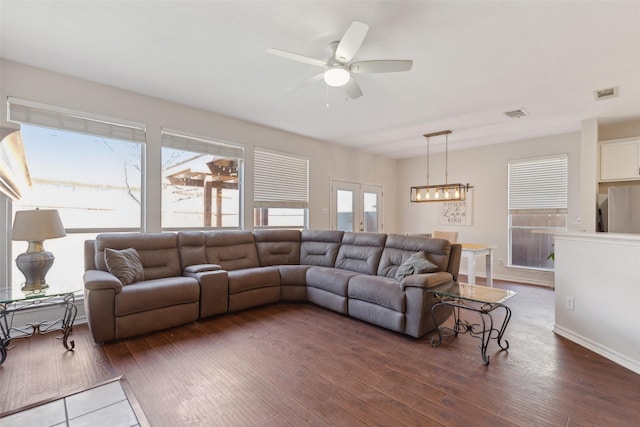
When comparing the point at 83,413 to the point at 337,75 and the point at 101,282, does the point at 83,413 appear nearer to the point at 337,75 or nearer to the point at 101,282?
the point at 101,282

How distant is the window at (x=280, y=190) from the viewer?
16.9ft

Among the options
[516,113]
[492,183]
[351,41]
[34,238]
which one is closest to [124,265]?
[34,238]

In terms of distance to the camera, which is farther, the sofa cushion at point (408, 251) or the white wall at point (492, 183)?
the white wall at point (492, 183)

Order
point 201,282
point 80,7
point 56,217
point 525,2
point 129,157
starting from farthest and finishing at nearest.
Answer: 1. point 129,157
2. point 201,282
3. point 56,217
4. point 80,7
5. point 525,2

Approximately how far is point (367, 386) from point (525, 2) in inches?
117

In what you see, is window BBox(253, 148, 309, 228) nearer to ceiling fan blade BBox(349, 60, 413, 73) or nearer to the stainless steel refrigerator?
ceiling fan blade BBox(349, 60, 413, 73)

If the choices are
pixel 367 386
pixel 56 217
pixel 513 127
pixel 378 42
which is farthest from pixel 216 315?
pixel 513 127

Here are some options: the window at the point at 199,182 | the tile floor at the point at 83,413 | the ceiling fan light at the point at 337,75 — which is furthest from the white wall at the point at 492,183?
the tile floor at the point at 83,413

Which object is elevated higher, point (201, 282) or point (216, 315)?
point (201, 282)

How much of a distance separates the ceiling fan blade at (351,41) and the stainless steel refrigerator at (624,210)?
401cm

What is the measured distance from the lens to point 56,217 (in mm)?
2908

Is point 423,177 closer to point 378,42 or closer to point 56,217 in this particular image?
point 378,42

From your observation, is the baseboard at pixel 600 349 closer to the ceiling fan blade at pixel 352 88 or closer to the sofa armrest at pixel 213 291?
the ceiling fan blade at pixel 352 88

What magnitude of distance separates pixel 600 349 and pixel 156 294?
4257mm
